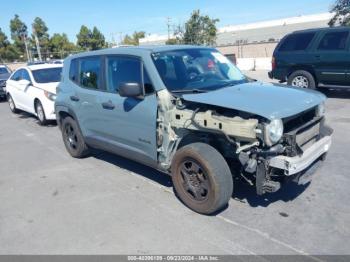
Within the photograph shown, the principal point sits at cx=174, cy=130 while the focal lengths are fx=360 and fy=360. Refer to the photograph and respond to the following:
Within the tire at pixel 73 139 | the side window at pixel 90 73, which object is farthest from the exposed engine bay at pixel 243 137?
the tire at pixel 73 139

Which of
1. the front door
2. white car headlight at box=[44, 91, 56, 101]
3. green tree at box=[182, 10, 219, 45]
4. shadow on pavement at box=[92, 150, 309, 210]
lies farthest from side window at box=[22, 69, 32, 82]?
green tree at box=[182, 10, 219, 45]

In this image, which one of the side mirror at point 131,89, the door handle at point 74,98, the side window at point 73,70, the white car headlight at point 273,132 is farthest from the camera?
the side window at point 73,70

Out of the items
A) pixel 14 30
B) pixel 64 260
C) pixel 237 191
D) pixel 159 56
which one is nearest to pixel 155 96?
pixel 159 56

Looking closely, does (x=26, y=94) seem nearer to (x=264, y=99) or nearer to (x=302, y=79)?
(x=302, y=79)

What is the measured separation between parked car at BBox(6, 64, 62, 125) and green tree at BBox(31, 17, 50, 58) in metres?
61.8

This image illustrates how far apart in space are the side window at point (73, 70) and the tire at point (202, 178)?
274 centimetres

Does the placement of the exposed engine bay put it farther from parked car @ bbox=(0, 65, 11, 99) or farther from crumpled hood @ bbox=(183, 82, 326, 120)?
parked car @ bbox=(0, 65, 11, 99)

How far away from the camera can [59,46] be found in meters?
71.9

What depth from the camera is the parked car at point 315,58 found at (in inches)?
402

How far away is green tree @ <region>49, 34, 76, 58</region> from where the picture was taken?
2776 inches

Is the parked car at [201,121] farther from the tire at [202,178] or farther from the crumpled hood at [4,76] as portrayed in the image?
the crumpled hood at [4,76]

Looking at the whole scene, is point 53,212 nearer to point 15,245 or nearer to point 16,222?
point 16,222

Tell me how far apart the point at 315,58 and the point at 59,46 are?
68.6 metres

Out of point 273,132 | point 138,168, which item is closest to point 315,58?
point 138,168
